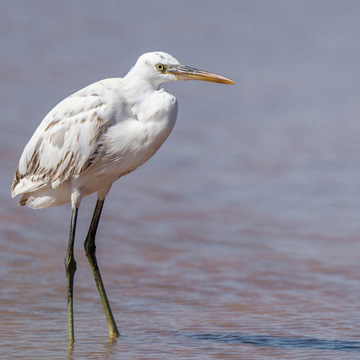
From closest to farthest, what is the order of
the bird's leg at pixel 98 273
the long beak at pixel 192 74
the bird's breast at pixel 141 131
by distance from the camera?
the bird's breast at pixel 141 131 → the long beak at pixel 192 74 → the bird's leg at pixel 98 273

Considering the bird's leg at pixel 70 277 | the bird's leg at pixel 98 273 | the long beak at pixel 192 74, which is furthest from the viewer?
the bird's leg at pixel 98 273

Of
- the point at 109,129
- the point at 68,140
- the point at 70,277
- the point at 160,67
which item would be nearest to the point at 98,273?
the point at 70,277

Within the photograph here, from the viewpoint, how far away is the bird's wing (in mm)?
6141

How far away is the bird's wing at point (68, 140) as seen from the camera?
6141 mm

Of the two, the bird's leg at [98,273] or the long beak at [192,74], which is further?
the bird's leg at [98,273]

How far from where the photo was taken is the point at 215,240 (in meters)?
10.0

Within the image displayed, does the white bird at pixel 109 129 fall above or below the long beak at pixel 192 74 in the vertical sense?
below

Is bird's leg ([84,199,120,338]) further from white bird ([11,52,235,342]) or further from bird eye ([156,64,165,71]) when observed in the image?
bird eye ([156,64,165,71])

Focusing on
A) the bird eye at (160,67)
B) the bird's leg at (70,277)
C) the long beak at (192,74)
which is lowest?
the bird's leg at (70,277)

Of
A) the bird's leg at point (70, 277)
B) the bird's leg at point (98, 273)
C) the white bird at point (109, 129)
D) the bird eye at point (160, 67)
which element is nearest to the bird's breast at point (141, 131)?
the white bird at point (109, 129)

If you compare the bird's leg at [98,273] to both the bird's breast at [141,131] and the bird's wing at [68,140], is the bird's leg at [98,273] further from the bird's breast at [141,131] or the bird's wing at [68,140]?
the bird's breast at [141,131]

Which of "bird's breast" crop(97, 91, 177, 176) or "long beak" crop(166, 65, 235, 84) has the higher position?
"long beak" crop(166, 65, 235, 84)

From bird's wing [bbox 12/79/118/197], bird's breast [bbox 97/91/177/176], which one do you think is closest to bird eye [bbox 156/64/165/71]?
bird's breast [bbox 97/91/177/176]

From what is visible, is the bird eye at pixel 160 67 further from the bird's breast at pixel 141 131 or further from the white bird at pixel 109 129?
the bird's breast at pixel 141 131
